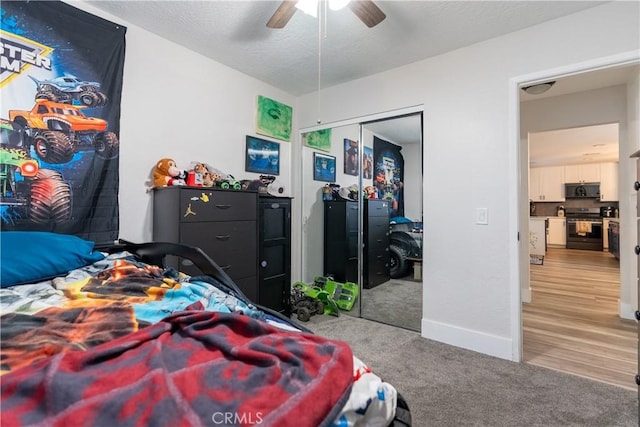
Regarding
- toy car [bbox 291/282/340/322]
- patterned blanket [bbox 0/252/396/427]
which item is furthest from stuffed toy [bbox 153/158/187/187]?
toy car [bbox 291/282/340/322]

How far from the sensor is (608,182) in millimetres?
7688

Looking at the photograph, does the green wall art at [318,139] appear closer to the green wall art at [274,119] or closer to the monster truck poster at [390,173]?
the green wall art at [274,119]

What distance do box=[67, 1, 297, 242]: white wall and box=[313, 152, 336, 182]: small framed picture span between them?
85 centimetres

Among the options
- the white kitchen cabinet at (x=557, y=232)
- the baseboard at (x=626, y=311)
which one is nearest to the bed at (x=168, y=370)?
the baseboard at (x=626, y=311)

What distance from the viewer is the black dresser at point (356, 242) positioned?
3.29 meters

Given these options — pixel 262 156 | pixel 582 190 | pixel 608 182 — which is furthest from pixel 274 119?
pixel 608 182

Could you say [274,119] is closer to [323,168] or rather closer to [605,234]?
[323,168]

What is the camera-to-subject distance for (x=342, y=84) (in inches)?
129

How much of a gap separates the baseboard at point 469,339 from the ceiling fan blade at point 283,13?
261 cm

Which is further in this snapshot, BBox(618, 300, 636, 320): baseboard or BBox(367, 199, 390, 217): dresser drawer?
BBox(367, 199, 390, 217): dresser drawer

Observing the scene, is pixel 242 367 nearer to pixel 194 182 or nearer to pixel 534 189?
pixel 194 182

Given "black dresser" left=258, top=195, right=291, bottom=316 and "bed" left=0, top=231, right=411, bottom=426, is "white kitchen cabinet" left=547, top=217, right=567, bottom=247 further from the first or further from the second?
"bed" left=0, top=231, right=411, bottom=426

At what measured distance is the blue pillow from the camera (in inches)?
48.9

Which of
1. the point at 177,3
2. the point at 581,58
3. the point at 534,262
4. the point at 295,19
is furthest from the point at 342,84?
the point at 534,262
